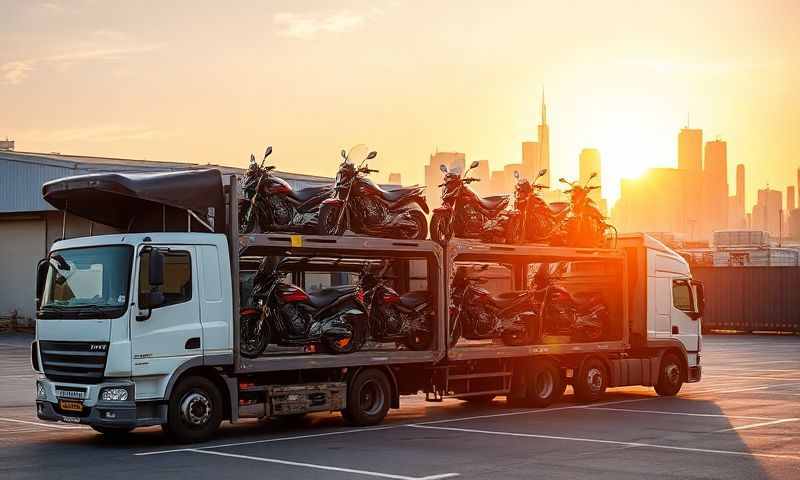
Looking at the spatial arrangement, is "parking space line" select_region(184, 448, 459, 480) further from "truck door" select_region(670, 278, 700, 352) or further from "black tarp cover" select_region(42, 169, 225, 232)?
"truck door" select_region(670, 278, 700, 352)

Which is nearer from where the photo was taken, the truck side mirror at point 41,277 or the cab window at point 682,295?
the truck side mirror at point 41,277

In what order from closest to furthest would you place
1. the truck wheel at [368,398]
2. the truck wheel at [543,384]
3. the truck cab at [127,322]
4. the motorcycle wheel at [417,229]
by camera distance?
1. the truck cab at [127,322]
2. the truck wheel at [368,398]
3. the motorcycle wheel at [417,229]
4. the truck wheel at [543,384]

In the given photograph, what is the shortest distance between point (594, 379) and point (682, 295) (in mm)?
3402

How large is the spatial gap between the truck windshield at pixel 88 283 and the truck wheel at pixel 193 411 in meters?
1.41

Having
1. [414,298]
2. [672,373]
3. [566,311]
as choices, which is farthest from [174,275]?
[672,373]

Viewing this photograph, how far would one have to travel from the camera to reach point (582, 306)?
21.9 metres

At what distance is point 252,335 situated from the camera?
1588 cm

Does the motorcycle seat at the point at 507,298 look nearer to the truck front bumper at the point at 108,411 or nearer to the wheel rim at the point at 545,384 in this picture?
the wheel rim at the point at 545,384

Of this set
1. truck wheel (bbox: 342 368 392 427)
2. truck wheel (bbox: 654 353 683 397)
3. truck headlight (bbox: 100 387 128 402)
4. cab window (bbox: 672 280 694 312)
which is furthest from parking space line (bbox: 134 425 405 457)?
cab window (bbox: 672 280 694 312)

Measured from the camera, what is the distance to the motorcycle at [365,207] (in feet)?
56.5

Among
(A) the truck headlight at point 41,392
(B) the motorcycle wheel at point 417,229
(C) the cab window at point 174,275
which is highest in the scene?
(B) the motorcycle wheel at point 417,229

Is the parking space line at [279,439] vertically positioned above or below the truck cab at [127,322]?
below

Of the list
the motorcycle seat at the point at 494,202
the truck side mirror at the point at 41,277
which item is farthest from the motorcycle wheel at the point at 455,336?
the truck side mirror at the point at 41,277

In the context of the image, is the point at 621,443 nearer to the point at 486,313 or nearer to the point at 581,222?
the point at 486,313
